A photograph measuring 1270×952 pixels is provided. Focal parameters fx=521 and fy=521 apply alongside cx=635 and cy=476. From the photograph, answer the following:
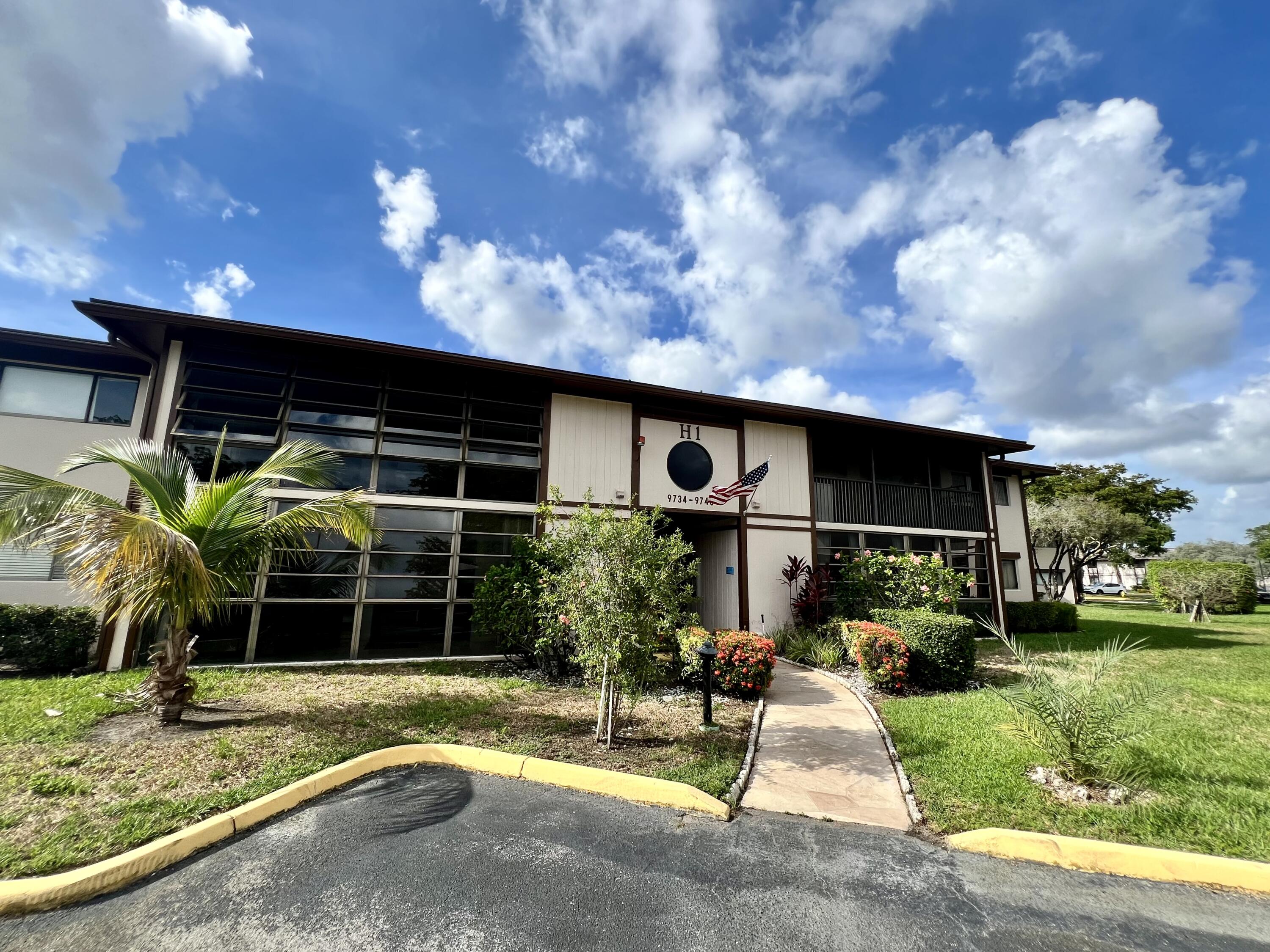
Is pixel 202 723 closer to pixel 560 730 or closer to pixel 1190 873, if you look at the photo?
pixel 560 730

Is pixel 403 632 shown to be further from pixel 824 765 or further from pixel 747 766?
pixel 824 765

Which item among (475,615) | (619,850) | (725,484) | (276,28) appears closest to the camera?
(619,850)

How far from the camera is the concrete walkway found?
188 inches

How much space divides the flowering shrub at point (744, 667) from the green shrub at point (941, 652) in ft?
8.95

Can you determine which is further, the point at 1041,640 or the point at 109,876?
the point at 1041,640

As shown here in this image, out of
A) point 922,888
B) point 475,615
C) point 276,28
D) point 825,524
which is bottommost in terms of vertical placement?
point 922,888

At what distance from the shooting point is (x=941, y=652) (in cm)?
889

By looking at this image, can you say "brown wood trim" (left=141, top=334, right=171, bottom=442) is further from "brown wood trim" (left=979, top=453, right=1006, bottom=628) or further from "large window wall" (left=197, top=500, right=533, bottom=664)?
"brown wood trim" (left=979, top=453, right=1006, bottom=628)

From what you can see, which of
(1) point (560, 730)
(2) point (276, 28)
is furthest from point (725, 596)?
(2) point (276, 28)

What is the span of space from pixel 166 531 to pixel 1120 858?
8.97 meters

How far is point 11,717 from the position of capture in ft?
19.9

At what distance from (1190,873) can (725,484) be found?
1011 centimetres

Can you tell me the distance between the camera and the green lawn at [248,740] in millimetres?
4074

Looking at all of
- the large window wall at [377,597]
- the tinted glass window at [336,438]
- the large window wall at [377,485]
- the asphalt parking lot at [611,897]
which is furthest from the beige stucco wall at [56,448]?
the asphalt parking lot at [611,897]
